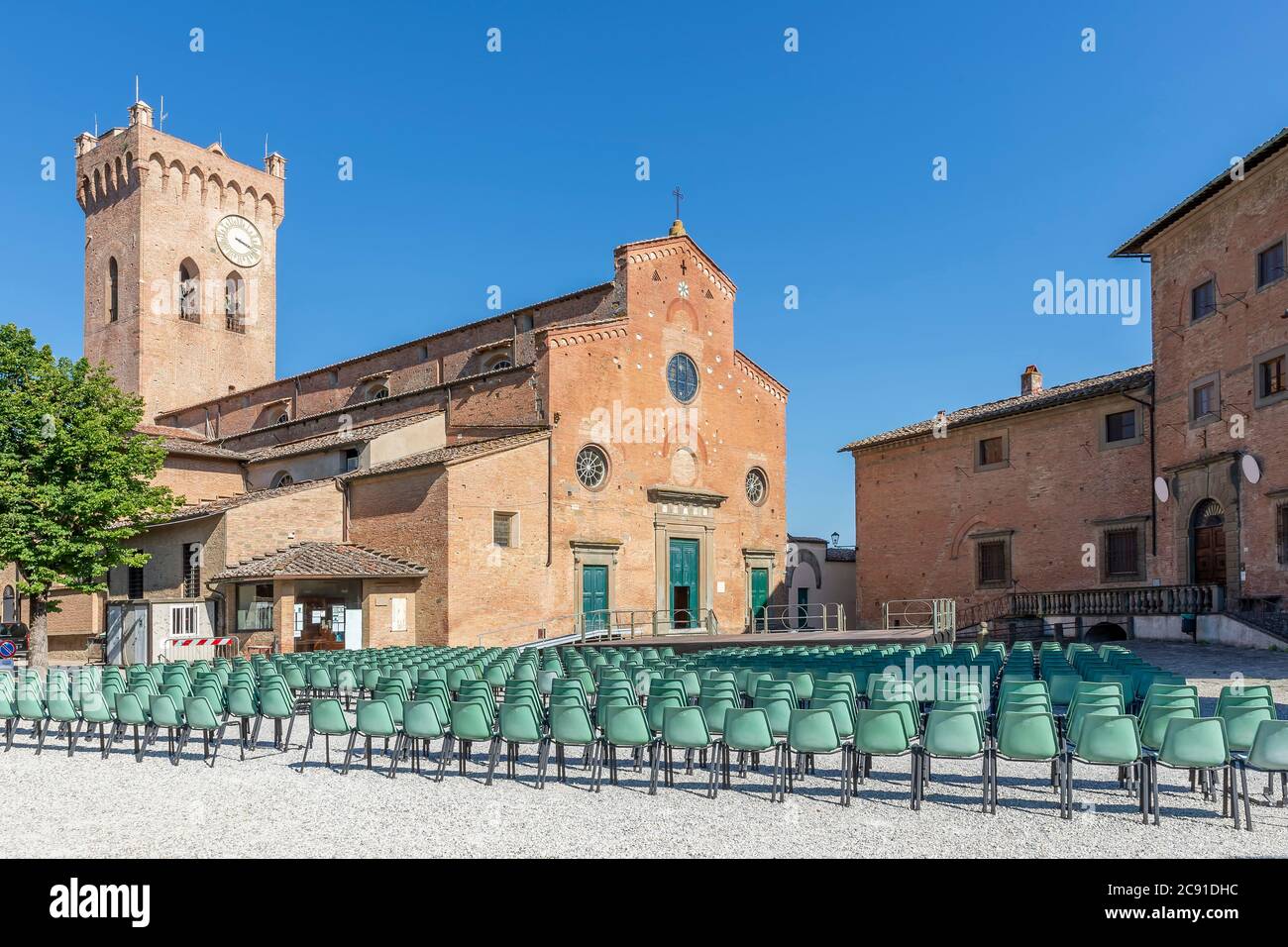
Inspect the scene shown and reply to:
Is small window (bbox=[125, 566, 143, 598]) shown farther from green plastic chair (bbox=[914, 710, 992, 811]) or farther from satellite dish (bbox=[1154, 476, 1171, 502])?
satellite dish (bbox=[1154, 476, 1171, 502])

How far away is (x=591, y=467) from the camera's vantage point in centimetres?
3225

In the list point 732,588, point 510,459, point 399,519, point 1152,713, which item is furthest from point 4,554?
point 1152,713

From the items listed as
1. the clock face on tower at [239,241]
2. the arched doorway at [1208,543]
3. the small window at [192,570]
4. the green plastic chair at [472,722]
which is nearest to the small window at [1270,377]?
the arched doorway at [1208,543]

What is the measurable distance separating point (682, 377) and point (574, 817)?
2722 centimetres

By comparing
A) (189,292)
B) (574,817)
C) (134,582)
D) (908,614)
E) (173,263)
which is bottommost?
(908,614)

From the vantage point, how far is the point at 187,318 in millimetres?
50781

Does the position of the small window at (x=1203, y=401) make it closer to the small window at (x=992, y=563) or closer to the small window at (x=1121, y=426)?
the small window at (x=1121, y=426)

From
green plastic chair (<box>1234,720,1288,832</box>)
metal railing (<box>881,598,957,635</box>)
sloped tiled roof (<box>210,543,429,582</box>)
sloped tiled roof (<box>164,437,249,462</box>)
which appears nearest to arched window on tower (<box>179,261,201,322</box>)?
sloped tiled roof (<box>164,437,249,462</box>)

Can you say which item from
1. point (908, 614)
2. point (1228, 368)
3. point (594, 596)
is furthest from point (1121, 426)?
point (594, 596)

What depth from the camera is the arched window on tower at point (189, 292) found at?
5041 cm

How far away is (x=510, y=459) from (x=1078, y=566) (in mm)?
17184

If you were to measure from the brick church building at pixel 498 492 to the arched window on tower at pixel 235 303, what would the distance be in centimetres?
939

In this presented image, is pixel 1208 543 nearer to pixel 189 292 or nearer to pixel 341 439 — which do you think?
pixel 341 439
